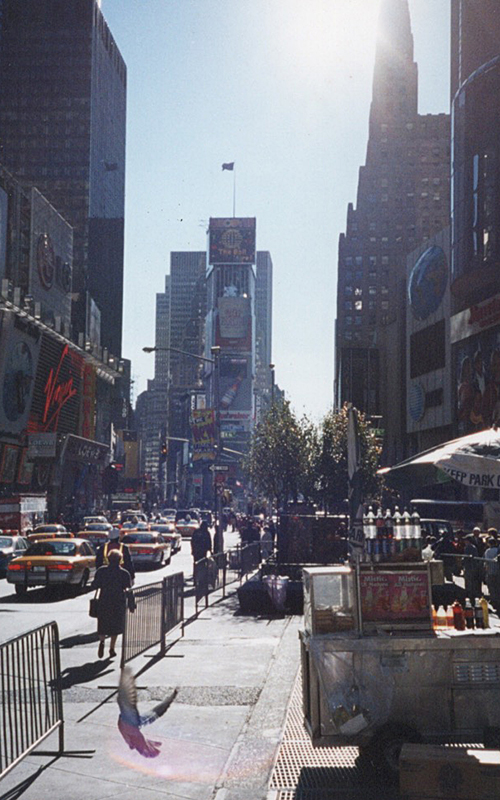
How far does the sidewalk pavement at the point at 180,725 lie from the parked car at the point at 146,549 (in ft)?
57.5

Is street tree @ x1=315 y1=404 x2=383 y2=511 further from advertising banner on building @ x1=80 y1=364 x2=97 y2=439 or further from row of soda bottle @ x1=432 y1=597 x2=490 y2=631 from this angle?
advertising banner on building @ x1=80 y1=364 x2=97 y2=439

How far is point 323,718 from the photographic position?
754 cm

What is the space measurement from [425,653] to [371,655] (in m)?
0.44

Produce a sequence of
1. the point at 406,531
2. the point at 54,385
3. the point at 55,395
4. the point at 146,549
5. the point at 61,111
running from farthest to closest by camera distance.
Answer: the point at 61,111
the point at 55,395
the point at 54,385
the point at 146,549
the point at 406,531

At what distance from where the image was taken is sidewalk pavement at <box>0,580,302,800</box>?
7.61 m

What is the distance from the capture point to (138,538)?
115 feet

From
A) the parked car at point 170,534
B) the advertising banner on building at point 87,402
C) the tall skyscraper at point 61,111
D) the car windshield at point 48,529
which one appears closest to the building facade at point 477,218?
the parked car at point 170,534

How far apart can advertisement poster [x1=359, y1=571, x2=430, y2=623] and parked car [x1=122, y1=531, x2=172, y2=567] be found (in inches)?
1021

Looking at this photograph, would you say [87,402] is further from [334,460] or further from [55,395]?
[334,460]

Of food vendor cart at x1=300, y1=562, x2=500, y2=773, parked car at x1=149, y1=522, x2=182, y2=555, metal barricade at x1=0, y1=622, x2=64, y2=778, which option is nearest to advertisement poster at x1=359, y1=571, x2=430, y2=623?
food vendor cart at x1=300, y1=562, x2=500, y2=773

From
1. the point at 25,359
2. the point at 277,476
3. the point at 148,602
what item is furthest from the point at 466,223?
the point at 148,602

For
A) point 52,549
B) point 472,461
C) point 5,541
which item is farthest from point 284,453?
point 472,461

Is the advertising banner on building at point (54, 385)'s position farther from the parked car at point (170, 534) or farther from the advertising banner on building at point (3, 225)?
the parked car at point (170, 534)

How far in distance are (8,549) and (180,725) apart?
20081 mm
